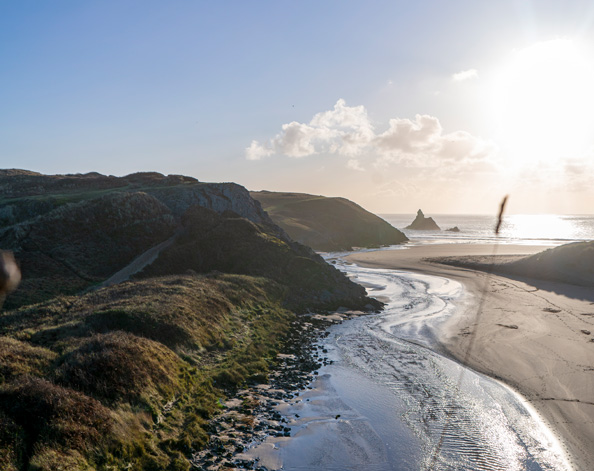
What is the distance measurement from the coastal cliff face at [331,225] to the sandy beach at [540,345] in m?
63.8

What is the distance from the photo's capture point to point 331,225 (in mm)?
130125

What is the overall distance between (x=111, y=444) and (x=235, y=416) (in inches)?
225

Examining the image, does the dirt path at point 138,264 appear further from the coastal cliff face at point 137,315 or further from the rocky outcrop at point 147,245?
the rocky outcrop at point 147,245

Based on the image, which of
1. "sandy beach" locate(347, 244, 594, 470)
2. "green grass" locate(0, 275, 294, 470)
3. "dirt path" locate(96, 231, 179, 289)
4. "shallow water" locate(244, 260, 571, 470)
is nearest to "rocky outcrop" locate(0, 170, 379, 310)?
"dirt path" locate(96, 231, 179, 289)

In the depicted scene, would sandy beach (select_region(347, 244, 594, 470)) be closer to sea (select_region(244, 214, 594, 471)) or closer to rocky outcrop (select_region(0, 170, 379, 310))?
sea (select_region(244, 214, 594, 471))

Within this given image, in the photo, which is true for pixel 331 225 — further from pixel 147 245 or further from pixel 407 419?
pixel 407 419

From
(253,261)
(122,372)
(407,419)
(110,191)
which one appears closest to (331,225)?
(110,191)

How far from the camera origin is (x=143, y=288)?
2836 centimetres

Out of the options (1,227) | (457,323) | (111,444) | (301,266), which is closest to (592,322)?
(457,323)

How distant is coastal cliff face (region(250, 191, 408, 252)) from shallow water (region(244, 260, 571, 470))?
81.6 metres

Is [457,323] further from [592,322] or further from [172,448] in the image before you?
[172,448]

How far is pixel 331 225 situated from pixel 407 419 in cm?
11381

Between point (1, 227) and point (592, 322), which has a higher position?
point (1, 227)

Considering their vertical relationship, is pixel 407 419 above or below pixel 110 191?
below
